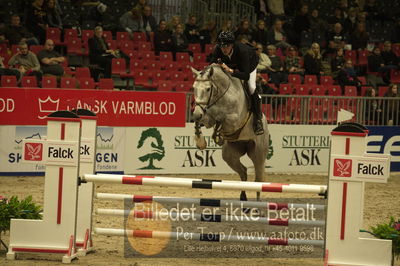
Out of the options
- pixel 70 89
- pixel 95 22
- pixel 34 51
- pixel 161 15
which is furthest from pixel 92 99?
pixel 161 15

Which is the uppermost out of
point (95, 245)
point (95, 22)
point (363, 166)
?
point (95, 22)

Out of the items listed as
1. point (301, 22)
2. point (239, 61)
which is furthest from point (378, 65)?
point (239, 61)

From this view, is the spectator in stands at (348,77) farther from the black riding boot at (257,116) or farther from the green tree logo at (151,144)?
the black riding boot at (257,116)

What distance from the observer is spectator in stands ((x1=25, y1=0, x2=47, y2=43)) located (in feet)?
57.7

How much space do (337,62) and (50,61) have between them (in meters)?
7.80

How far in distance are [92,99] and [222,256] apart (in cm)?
654

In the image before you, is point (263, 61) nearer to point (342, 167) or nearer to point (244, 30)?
point (244, 30)

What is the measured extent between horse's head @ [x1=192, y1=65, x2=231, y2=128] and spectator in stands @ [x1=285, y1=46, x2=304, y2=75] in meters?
9.19

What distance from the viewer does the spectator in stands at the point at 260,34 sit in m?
20.0

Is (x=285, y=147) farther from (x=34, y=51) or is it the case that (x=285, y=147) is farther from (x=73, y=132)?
(x=73, y=132)

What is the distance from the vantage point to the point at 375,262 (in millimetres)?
7035

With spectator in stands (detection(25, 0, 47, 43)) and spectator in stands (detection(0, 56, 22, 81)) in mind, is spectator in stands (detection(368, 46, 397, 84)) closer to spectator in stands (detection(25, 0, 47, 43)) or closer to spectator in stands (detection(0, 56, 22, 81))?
spectator in stands (detection(25, 0, 47, 43))

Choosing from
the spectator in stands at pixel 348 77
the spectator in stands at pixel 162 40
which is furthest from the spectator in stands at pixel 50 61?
the spectator in stands at pixel 348 77

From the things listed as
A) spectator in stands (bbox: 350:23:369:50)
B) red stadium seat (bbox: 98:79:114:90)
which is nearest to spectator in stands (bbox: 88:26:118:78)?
red stadium seat (bbox: 98:79:114:90)
